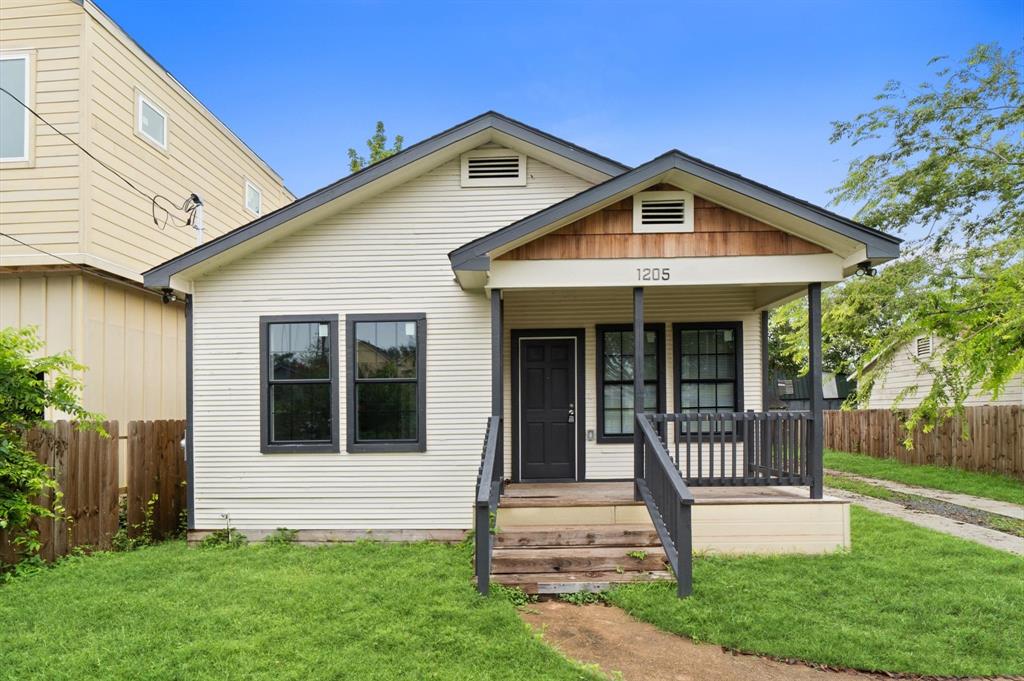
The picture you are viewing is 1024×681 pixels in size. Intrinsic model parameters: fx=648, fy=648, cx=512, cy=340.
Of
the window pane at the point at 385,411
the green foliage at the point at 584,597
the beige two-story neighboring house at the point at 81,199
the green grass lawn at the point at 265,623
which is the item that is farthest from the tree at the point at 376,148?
the green foliage at the point at 584,597

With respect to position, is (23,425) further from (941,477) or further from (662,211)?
(941,477)

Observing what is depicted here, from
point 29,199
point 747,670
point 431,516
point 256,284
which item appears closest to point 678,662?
point 747,670

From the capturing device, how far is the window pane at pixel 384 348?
812 centimetres

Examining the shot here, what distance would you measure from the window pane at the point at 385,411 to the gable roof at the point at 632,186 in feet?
6.84

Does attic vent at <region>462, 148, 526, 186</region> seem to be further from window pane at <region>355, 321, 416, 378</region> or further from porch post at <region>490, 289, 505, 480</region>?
window pane at <region>355, 321, 416, 378</region>

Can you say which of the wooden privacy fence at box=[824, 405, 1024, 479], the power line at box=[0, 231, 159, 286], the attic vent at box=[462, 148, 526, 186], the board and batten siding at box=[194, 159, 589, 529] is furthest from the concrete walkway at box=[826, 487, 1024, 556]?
the power line at box=[0, 231, 159, 286]

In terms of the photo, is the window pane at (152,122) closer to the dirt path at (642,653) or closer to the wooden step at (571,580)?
the wooden step at (571,580)

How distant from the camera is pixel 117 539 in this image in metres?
7.48

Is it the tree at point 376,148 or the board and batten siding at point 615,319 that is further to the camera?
the tree at point 376,148

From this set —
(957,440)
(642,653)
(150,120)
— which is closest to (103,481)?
(150,120)

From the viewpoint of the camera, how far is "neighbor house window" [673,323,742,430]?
29.1ft

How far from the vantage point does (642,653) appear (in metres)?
4.55

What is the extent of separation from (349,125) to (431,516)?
25.7 meters

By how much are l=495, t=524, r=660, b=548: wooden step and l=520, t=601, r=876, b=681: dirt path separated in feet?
3.35
